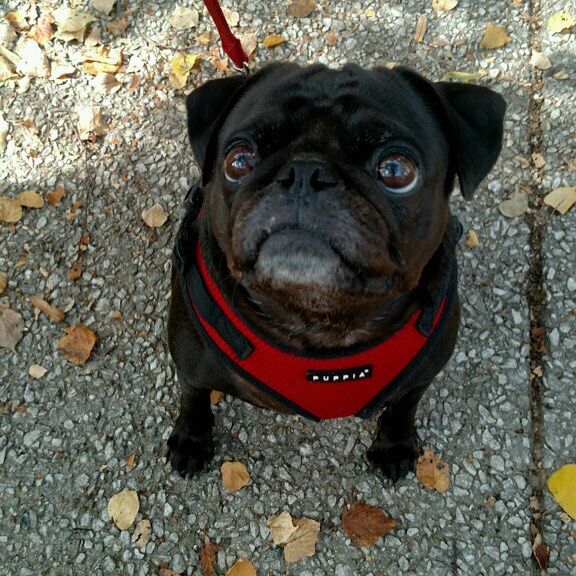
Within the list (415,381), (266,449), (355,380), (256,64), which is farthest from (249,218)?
(256,64)

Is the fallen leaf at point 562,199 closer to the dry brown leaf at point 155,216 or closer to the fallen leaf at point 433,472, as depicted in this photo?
the fallen leaf at point 433,472

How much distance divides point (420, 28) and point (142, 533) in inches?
123

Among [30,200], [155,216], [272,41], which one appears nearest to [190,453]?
[155,216]

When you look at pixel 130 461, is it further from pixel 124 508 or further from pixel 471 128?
pixel 471 128

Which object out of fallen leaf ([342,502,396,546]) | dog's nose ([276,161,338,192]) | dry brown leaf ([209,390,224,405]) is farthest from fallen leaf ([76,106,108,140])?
fallen leaf ([342,502,396,546])

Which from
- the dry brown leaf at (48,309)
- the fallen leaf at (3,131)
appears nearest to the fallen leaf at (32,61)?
the fallen leaf at (3,131)

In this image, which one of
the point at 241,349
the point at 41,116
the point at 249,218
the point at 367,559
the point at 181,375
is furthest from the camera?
the point at 41,116

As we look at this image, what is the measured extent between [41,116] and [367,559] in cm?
291

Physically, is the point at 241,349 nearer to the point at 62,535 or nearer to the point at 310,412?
the point at 310,412

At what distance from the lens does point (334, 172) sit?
6.83ft

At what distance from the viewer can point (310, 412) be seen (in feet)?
9.00

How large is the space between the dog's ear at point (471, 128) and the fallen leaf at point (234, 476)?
1.66m

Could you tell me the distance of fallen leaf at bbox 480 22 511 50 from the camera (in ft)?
13.7

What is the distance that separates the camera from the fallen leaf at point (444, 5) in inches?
169
